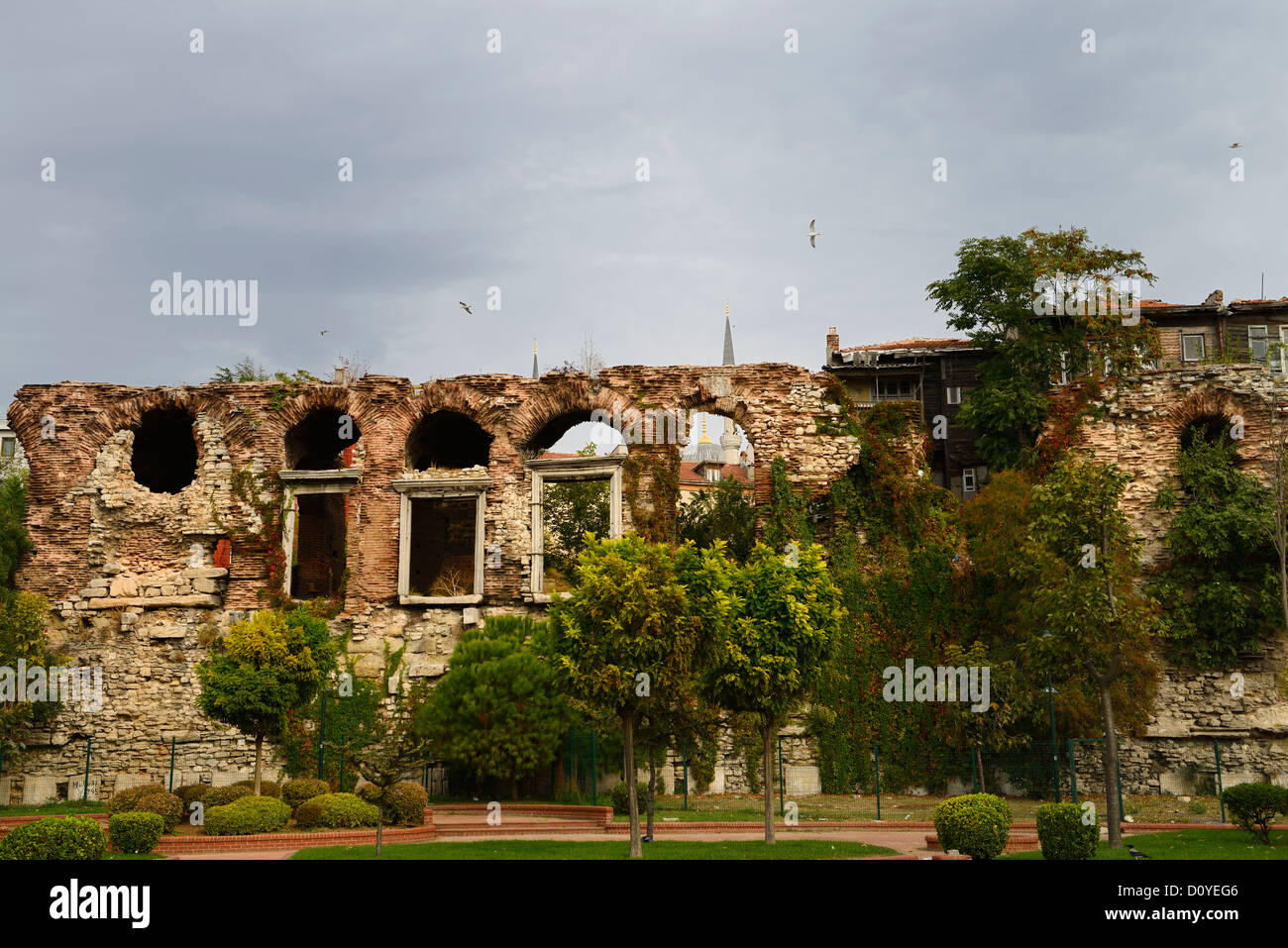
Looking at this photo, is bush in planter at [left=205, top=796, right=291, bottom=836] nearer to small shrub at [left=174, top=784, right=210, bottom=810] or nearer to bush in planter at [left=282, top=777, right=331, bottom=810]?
bush in planter at [left=282, top=777, right=331, bottom=810]

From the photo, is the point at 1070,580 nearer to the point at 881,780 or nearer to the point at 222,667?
the point at 881,780

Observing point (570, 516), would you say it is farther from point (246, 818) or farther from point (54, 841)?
point (54, 841)

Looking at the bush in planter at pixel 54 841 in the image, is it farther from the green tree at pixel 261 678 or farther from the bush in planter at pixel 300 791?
the bush in planter at pixel 300 791

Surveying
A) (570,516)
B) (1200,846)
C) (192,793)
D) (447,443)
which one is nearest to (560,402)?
(447,443)

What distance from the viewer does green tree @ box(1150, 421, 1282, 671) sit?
2702cm

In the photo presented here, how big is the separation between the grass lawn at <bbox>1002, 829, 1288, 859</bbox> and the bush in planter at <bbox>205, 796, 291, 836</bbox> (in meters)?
12.4

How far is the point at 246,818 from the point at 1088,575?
15120 millimetres

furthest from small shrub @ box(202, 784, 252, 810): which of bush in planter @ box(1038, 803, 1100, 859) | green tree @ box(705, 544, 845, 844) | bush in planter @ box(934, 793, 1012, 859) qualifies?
bush in planter @ box(1038, 803, 1100, 859)

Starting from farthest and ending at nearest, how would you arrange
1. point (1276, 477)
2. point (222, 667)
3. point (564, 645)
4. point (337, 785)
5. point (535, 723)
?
point (1276, 477)
point (337, 785)
point (535, 723)
point (222, 667)
point (564, 645)

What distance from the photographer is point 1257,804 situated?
18.9 meters

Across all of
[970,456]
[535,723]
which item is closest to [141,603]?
[535,723]

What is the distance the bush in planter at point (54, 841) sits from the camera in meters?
14.3

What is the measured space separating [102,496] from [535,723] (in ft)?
46.4
